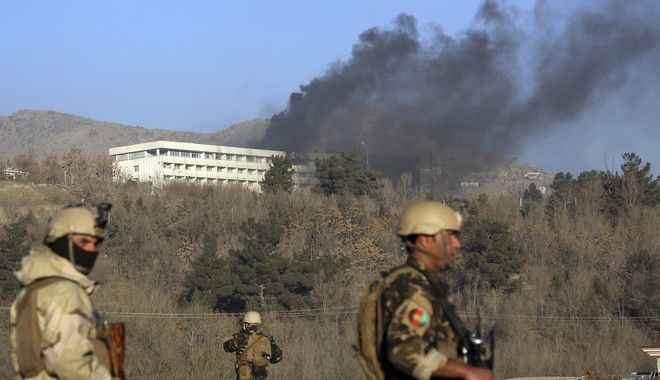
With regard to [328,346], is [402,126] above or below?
above

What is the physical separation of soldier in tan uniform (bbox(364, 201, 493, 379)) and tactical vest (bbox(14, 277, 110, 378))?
154 cm

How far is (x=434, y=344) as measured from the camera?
6.11 m

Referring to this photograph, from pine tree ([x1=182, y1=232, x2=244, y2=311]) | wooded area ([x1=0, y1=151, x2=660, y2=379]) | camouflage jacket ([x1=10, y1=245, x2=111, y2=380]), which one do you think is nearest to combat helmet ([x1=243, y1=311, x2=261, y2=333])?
camouflage jacket ([x1=10, y1=245, x2=111, y2=380])

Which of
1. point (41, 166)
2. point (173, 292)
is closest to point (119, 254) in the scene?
point (173, 292)

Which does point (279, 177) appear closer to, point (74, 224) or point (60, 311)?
point (74, 224)

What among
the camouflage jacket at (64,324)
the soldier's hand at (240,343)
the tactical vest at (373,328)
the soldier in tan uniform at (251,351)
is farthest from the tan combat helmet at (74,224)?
the soldier's hand at (240,343)

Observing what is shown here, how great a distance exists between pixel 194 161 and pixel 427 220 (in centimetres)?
13678

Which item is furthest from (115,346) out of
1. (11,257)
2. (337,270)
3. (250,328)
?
(337,270)

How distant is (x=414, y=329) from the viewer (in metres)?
6.03

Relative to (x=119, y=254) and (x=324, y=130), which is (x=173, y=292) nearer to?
(x=119, y=254)

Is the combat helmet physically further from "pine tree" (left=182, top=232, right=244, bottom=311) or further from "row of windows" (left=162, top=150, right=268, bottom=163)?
"row of windows" (left=162, top=150, right=268, bottom=163)

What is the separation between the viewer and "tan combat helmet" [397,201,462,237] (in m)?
6.40

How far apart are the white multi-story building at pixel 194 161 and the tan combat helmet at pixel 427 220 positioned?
129 m

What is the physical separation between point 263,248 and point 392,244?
69.1ft
